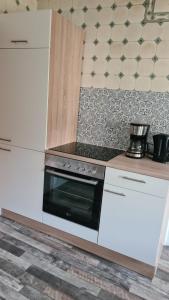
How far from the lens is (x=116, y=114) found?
2.34m

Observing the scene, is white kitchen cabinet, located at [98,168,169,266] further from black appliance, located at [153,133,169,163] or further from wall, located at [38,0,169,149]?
wall, located at [38,0,169,149]

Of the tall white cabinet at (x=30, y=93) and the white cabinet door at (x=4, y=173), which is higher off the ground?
the tall white cabinet at (x=30, y=93)

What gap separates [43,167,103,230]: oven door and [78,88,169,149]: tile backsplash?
61cm

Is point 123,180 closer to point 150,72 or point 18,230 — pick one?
point 150,72

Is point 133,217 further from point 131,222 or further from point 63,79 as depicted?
point 63,79

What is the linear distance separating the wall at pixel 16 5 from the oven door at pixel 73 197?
1678 millimetres

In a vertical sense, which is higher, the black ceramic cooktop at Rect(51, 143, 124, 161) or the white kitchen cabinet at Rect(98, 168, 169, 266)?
the black ceramic cooktop at Rect(51, 143, 124, 161)

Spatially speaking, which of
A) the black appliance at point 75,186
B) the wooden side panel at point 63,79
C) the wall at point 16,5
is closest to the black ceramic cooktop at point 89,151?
the black appliance at point 75,186

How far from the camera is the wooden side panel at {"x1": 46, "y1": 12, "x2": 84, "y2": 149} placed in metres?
2.01

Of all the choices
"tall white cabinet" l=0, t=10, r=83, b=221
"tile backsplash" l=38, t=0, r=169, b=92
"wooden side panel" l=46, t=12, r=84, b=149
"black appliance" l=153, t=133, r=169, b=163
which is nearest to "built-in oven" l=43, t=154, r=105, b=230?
"tall white cabinet" l=0, t=10, r=83, b=221

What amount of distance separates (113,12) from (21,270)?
2.39 m

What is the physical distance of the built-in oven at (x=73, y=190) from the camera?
1.94 metres

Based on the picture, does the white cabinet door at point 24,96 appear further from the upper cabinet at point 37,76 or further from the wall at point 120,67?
the wall at point 120,67

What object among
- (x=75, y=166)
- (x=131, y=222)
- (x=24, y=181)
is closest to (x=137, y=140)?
(x=75, y=166)
